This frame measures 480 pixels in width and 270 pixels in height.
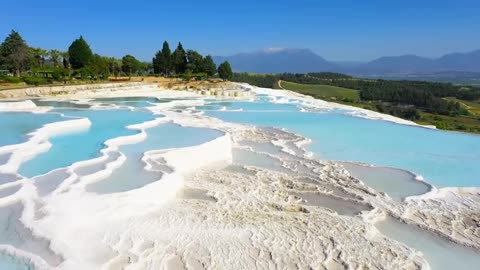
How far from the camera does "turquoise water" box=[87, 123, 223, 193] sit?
7.69 metres

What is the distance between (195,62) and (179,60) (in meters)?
1.88

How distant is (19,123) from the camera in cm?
1509

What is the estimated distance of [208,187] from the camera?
8.07m

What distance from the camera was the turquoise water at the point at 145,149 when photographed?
25.2 ft

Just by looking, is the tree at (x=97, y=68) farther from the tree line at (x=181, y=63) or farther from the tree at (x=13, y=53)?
the tree line at (x=181, y=63)

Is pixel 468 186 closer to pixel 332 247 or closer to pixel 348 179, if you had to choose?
pixel 348 179

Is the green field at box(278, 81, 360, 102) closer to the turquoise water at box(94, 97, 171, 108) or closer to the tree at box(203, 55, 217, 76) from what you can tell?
the tree at box(203, 55, 217, 76)

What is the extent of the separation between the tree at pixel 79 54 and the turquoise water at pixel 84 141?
20676 millimetres

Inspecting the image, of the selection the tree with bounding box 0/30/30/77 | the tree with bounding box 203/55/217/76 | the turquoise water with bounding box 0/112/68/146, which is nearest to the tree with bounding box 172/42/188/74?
the tree with bounding box 203/55/217/76

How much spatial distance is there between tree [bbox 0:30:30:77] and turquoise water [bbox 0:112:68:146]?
63.3 ft

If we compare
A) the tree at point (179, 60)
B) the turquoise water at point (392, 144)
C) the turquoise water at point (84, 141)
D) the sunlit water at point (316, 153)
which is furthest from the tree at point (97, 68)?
the turquoise water at point (392, 144)

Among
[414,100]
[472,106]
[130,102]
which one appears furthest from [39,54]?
[472,106]

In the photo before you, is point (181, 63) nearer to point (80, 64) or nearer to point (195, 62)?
point (195, 62)

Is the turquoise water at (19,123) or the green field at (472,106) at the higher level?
the turquoise water at (19,123)
